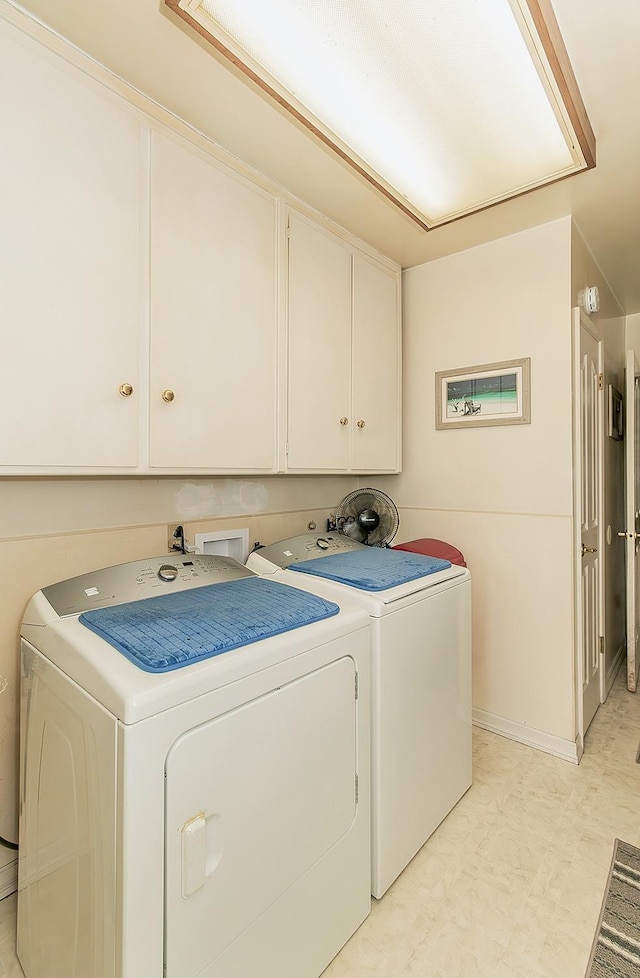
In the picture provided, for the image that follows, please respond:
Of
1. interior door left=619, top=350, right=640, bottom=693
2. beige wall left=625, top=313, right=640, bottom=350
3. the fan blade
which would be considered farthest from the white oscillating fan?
beige wall left=625, top=313, right=640, bottom=350

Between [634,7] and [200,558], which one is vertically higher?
[634,7]

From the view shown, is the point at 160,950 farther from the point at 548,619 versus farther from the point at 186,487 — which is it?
the point at 548,619

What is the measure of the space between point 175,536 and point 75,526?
37 cm

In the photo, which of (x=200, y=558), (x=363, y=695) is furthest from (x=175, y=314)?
(x=363, y=695)

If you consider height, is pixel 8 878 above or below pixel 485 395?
below

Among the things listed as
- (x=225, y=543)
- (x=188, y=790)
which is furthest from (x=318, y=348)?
(x=188, y=790)

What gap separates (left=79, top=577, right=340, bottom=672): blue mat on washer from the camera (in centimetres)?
99

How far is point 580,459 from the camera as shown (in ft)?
7.21

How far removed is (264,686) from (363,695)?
42cm

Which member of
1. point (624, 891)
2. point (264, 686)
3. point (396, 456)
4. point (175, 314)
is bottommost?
point (624, 891)

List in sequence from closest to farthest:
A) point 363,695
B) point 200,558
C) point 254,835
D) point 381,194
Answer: point 254,835 → point 363,695 → point 200,558 → point 381,194

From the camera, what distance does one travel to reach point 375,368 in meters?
2.42

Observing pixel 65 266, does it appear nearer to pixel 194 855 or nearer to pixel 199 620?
pixel 199 620

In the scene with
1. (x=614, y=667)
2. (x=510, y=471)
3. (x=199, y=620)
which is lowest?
(x=614, y=667)
